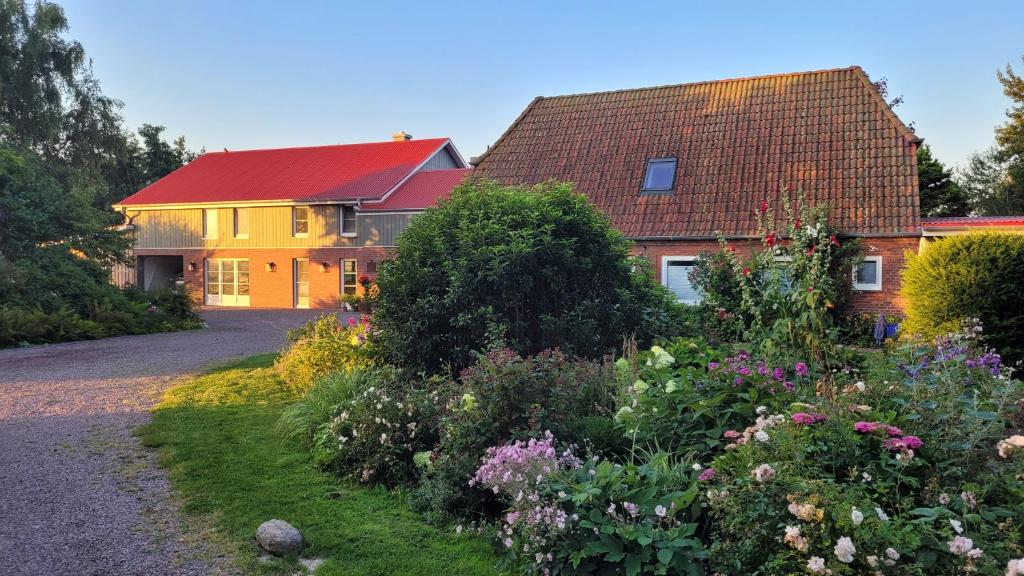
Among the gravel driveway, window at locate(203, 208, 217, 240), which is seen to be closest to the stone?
the gravel driveway

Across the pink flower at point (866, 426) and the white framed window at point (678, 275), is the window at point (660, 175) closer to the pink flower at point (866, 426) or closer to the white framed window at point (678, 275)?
the white framed window at point (678, 275)

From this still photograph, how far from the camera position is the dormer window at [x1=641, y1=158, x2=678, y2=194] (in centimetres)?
1862

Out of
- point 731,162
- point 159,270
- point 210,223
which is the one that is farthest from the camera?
point 159,270

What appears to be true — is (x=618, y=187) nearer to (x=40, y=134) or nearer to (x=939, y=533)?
(x=939, y=533)

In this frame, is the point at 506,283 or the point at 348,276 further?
the point at 348,276

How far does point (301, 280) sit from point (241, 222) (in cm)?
416

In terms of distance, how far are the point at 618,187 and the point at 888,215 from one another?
6.74 metres

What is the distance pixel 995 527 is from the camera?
332 centimetres

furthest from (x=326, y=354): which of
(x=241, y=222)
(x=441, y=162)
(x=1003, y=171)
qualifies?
(x=1003, y=171)

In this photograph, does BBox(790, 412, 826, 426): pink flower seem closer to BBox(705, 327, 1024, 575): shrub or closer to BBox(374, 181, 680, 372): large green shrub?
BBox(705, 327, 1024, 575): shrub

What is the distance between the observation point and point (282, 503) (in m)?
5.37

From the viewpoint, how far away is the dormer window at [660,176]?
1862cm

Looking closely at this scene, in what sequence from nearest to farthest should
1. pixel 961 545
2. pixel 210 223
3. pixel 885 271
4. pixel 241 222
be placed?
1. pixel 961 545
2. pixel 885 271
3. pixel 241 222
4. pixel 210 223

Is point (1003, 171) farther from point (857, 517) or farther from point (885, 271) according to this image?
point (857, 517)
